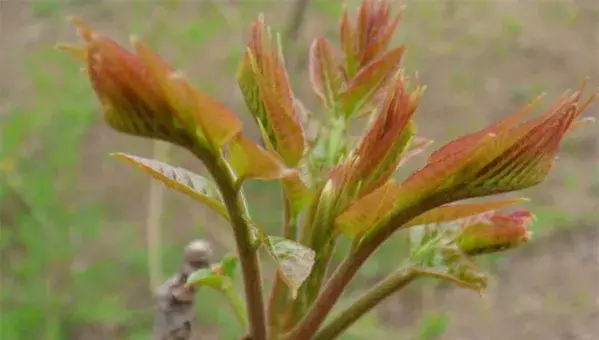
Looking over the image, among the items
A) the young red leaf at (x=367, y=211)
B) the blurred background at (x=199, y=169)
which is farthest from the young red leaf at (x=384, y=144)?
the blurred background at (x=199, y=169)

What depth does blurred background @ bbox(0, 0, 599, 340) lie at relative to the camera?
0.93 metres

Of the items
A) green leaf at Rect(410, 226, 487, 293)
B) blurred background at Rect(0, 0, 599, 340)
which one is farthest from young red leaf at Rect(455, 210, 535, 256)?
blurred background at Rect(0, 0, 599, 340)

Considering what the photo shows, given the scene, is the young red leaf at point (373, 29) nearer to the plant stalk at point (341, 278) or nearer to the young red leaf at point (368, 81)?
the young red leaf at point (368, 81)

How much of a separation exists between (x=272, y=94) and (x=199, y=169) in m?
0.83

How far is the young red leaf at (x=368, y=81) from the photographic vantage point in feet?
1.18

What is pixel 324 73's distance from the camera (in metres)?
0.41

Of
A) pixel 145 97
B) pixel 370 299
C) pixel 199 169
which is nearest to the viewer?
pixel 145 97

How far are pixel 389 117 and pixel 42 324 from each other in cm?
69

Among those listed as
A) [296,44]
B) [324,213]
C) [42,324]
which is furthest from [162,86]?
[296,44]

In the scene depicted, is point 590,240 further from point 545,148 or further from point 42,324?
point 545,148

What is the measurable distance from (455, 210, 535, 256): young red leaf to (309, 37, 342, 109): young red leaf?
107 mm

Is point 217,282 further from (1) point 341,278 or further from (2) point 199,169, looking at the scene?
(2) point 199,169

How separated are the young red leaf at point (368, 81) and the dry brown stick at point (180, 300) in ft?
0.34

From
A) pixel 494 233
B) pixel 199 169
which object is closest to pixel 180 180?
pixel 494 233
